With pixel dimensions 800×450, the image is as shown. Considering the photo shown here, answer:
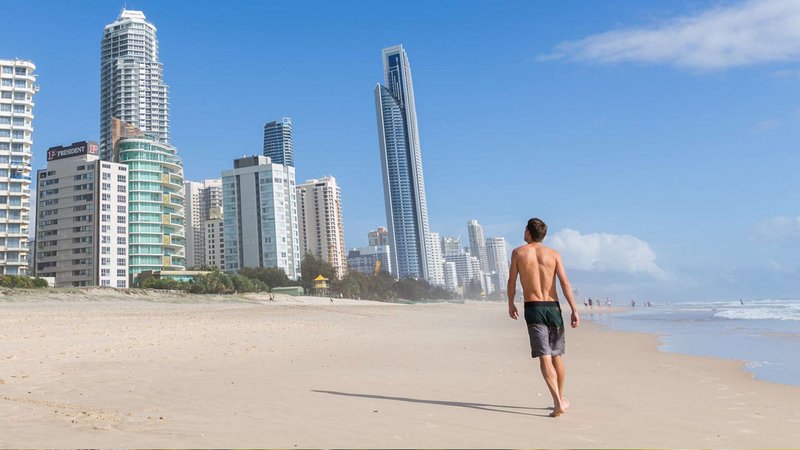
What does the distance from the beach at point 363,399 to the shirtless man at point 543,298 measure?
1.93 feet

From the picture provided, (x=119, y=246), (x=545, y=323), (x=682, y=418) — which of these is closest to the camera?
(x=682, y=418)

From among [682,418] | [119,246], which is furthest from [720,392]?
[119,246]

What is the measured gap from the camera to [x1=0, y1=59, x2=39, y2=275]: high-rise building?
92.6 meters

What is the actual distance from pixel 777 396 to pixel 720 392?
753 mm

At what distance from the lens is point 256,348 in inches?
586

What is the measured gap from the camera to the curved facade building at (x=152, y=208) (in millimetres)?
A: 104500

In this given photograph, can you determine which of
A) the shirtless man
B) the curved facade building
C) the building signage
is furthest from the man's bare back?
the building signage

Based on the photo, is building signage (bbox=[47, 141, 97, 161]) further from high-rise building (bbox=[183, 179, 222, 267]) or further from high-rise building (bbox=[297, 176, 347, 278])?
high-rise building (bbox=[297, 176, 347, 278])

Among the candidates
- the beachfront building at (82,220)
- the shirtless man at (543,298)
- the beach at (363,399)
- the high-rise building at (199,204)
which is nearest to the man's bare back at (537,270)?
the shirtless man at (543,298)

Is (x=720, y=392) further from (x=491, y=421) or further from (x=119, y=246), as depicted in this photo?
(x=119, y=246)

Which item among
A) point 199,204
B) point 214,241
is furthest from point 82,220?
point 199,204

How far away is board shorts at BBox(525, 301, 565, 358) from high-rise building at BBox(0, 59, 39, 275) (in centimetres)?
10587

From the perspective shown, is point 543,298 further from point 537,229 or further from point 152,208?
point 152,208

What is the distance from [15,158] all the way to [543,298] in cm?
11332
